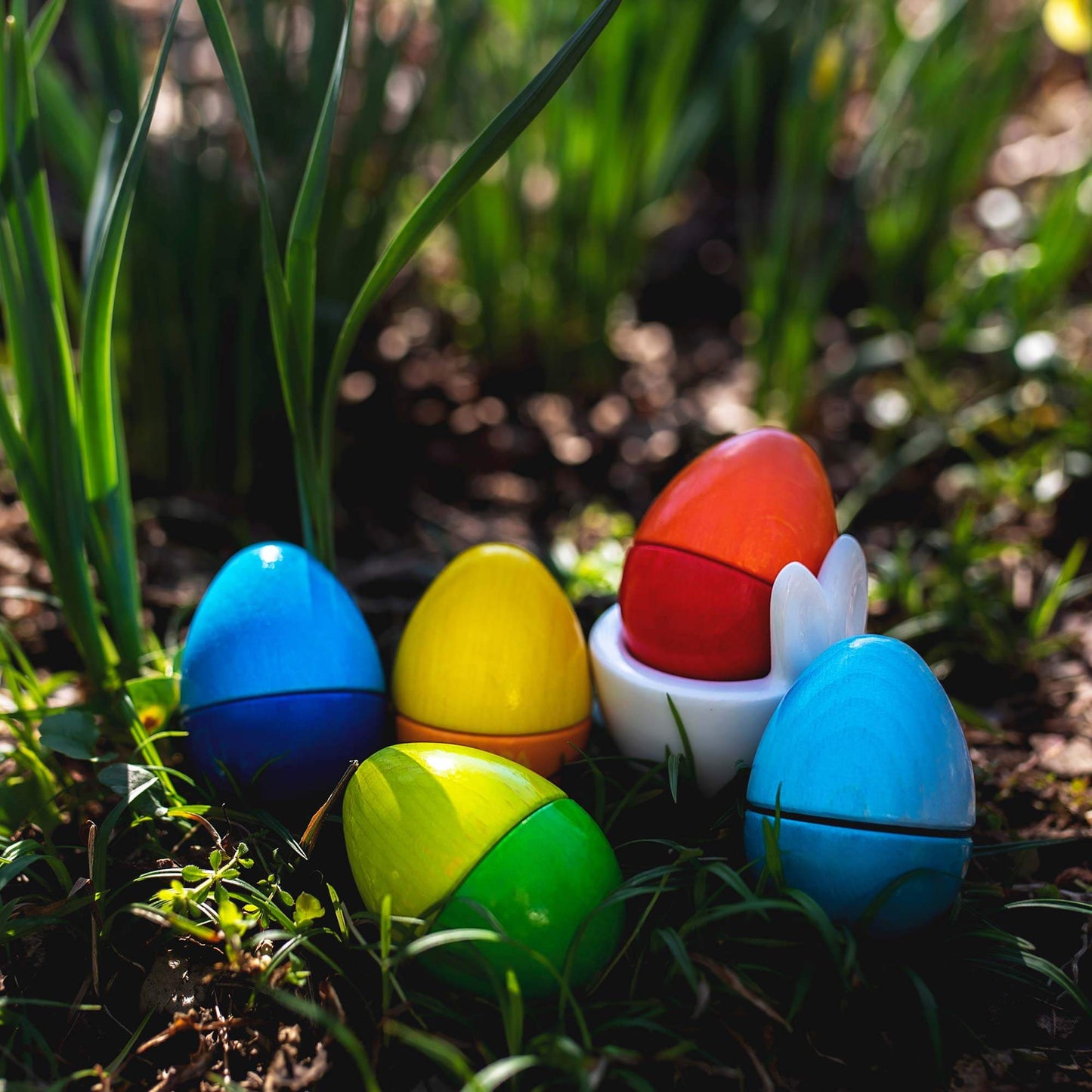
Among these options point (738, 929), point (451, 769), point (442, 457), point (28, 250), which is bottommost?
point (738, 929)

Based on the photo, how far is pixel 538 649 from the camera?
4.17ft

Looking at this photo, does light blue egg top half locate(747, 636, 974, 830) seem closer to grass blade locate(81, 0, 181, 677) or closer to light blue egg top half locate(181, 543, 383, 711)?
light blue egg top half locate(181, 543, 383, 711)

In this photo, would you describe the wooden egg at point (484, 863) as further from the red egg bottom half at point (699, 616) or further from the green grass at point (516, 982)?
the red egg bottom half at point (699, 616)

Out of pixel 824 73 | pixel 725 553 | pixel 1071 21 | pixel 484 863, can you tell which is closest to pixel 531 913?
pixel 484 863

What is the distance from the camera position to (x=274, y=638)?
4.15ft

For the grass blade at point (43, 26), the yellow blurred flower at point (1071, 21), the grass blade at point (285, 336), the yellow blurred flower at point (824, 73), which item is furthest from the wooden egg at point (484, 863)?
the yellow blurred flower at point (1071, 21)

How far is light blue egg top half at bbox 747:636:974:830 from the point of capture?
1062mm

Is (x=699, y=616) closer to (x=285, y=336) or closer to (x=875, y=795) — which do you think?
(x=875, y=795)

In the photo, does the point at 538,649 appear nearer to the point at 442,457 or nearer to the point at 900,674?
the point at 900,674

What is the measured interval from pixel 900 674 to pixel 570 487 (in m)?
1.27

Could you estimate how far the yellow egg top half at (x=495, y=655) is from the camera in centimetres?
125

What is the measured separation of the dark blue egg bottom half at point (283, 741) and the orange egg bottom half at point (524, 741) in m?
0.06

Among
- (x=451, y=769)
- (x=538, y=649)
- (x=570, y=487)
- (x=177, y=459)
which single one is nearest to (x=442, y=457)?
(x=570, y=487)

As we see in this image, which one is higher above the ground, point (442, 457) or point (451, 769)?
point (442, 457)
